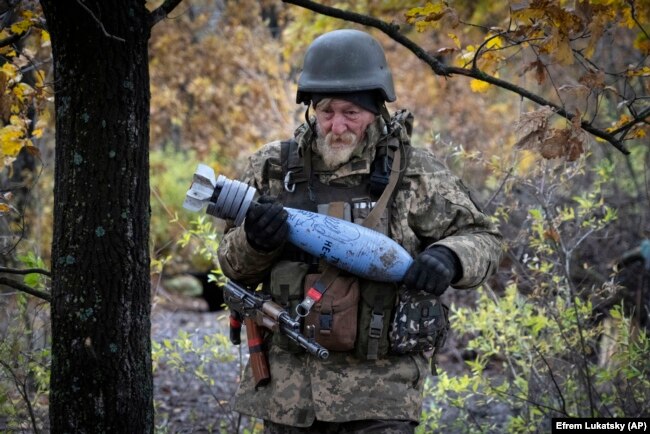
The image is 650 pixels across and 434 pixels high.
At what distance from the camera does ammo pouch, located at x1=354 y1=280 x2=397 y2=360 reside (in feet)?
10.0

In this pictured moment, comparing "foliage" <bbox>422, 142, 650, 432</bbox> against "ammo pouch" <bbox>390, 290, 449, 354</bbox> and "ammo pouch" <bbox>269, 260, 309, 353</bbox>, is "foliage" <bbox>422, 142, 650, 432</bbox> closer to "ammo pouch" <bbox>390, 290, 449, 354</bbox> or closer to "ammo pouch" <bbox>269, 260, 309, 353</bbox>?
"ammo pouch" <bbox>390, 290, 449, 354</bbox>

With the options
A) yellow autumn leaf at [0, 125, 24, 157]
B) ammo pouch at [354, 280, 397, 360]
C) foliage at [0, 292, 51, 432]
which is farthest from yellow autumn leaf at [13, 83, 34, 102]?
ammo pouch at [354, 280, 397, 360]

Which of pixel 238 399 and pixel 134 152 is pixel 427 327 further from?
pixel 134 152

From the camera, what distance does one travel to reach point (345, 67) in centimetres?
323

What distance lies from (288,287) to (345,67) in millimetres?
873

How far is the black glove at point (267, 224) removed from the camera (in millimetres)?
2941

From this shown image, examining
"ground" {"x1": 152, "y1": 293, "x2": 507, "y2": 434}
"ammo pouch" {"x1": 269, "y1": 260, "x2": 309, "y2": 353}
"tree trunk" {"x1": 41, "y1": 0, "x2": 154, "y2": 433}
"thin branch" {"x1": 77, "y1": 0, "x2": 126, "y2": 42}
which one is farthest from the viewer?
"ground" {"x1": 152, "y1": 293, "x2": 507, "y2": 434}

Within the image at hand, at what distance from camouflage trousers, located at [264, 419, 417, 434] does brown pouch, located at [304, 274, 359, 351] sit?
0.28 meters

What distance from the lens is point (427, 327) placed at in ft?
10.0

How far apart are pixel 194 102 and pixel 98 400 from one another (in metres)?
11.5

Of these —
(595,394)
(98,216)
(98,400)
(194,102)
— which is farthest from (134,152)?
(194,102)

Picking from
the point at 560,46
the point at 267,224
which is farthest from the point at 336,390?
the point at 560,46

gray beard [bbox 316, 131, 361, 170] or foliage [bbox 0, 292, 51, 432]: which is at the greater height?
gray beard [bbox 316, 131, 361, 170]

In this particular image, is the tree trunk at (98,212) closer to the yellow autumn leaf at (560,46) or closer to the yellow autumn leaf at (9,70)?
the yellow autumn leaf at (9,70)
